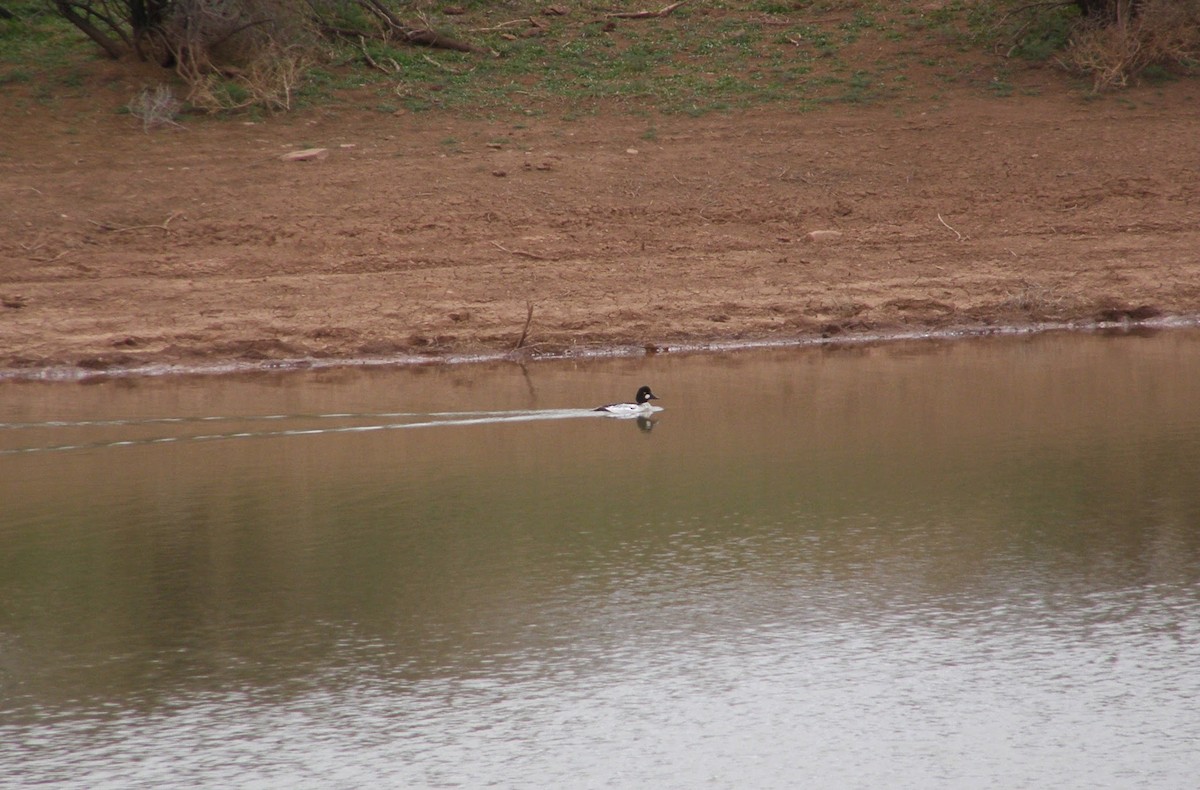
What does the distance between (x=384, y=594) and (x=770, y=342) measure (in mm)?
12427

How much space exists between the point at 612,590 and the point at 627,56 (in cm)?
2182

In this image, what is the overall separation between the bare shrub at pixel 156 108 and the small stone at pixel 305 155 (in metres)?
2.66

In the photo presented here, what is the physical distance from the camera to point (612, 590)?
1042 cm

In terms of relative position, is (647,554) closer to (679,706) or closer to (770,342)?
(679,706)

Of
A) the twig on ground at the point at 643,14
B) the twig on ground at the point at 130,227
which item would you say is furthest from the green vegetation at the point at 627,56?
the twig on ground at the point at 130,227

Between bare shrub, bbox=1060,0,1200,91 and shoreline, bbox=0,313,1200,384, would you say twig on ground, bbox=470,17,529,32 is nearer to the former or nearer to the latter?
bare shrub, bbox=1060,0,1200,91

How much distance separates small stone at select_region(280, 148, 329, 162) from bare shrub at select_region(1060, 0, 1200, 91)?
1404 centimetres

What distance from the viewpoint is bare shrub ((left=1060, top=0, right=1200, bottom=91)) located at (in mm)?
28344

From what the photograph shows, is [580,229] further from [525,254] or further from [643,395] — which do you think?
[643,395]

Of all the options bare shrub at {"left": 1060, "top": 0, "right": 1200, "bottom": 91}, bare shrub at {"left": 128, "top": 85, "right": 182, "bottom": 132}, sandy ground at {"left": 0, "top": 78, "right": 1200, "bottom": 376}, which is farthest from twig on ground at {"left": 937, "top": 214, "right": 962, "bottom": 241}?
bare shrub at {"left": 128, "top": 85, "right": 182, "bottom": 132}

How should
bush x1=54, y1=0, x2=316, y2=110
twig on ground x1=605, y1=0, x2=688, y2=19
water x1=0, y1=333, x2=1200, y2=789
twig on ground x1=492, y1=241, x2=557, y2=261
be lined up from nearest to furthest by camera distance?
water x1=0, y1=333, x2=1200, y2=789 → twig on ground x1=492, y1=241, x2=557, y2=261 → bush x1=54, y1=0, x2=316, y2=110 → twig on ground x1=605, y1=0, x2=688, y2=19

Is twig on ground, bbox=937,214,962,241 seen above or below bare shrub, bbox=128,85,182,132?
below

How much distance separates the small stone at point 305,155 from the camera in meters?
26.0

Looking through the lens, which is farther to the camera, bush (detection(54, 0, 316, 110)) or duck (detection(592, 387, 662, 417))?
bush (detection(54, 0, 316, 110))
